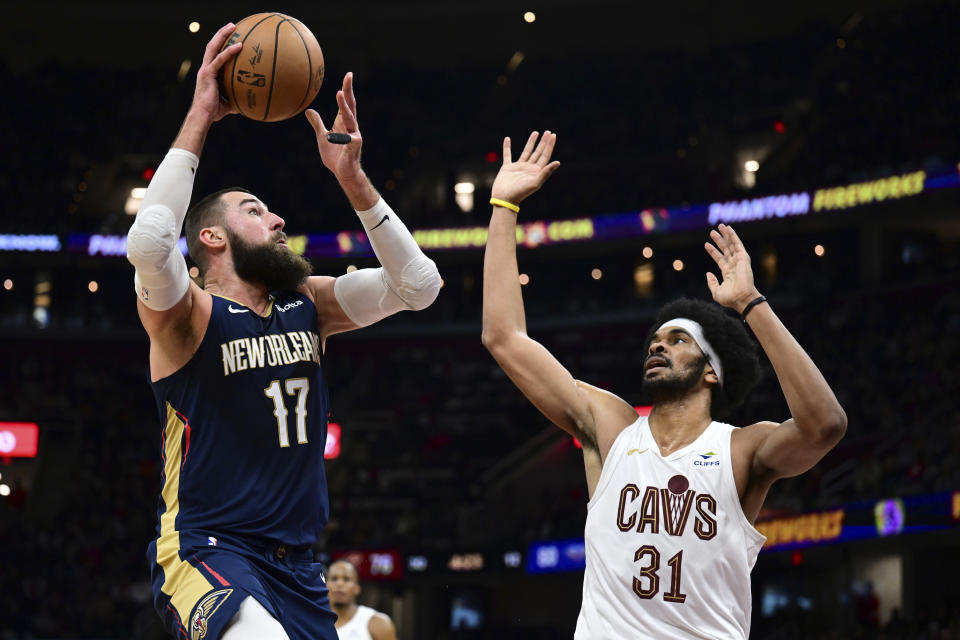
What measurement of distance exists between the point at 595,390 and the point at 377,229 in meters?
1.13

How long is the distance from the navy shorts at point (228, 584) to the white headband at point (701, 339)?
1778 mm

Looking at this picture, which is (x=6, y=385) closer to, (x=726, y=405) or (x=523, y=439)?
(x=523, y=439)

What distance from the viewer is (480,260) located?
3216cm

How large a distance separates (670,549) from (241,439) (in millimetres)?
1594

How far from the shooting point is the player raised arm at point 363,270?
14.7 feet

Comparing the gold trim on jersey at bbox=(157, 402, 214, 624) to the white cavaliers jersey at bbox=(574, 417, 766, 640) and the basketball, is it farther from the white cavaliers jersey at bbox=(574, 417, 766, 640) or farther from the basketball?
the white cavaliers jersey at bbox=(574, 417, 766, 640)

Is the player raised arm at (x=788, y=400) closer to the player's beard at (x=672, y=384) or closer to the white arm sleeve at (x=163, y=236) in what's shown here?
the player's beard at (x=672, y=384)

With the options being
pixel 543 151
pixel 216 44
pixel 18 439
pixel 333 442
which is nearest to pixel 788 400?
pixel 543 151

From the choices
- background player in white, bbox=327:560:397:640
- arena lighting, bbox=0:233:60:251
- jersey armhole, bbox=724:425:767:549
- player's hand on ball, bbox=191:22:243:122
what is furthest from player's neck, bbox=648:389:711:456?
arena lighting, bbox=0:233:60:251

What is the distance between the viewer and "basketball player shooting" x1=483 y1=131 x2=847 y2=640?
404 centimetres

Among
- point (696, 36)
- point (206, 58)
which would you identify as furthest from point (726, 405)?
point (696, 36)

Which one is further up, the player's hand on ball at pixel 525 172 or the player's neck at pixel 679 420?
the player's hand on ball at pixel 525 172

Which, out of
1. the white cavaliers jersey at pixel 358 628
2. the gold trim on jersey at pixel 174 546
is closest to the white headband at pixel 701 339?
the gold trim on jersey at pixel 174 546

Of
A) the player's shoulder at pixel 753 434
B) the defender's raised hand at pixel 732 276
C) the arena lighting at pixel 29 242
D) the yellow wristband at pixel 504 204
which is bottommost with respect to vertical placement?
the player's shoulder at pixel 753 434
